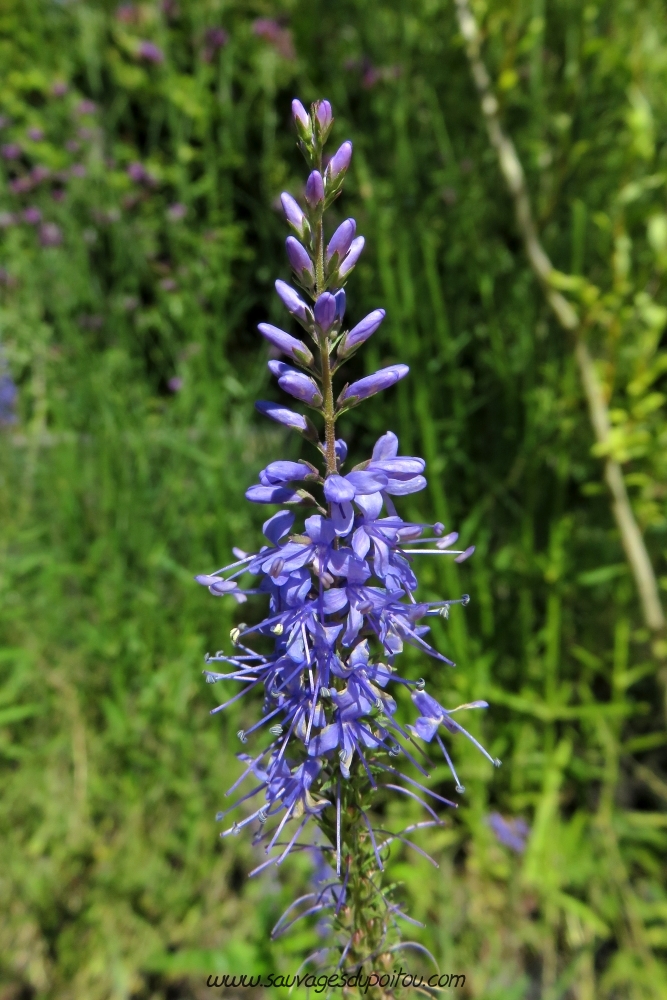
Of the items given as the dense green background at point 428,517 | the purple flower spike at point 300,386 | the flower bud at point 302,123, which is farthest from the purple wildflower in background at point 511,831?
the flower bud at point 302,123

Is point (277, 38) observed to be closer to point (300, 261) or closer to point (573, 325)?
point (573, 325)

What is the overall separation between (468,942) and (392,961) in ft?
4.92

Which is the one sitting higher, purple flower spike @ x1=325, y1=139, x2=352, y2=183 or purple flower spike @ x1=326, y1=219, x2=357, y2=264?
→ purple flower spike @ x1=325, y1=139, x2=352, y2=183

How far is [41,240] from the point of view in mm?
3496

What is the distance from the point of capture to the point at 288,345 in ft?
3.10

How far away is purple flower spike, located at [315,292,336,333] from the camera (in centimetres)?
89

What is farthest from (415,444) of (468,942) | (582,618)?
(468,942)

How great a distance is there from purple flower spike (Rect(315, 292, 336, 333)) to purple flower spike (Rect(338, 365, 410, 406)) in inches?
3.6

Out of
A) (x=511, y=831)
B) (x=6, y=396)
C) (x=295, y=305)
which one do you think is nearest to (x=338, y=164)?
(x=295, y=305)

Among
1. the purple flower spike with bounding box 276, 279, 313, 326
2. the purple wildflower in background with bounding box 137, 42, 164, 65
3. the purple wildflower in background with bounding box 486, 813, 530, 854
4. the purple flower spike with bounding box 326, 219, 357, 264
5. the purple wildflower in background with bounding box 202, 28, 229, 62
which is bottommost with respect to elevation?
the purple wildflower in background with bounding box 486, 813, 530, 854

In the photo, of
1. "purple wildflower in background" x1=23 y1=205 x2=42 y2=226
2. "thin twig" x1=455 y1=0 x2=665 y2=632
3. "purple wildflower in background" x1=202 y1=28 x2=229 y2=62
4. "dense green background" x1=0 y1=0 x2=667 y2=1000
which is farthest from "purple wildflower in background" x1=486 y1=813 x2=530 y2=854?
"purple wildflower in background" x1=202 y1=28 x2=229 y2=62

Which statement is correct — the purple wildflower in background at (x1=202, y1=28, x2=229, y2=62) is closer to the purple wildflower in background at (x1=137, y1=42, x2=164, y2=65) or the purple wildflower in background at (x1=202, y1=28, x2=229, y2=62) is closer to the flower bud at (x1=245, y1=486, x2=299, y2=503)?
the purple wildflower in background at (x1=137, y1=42, x2=164, y2=65)

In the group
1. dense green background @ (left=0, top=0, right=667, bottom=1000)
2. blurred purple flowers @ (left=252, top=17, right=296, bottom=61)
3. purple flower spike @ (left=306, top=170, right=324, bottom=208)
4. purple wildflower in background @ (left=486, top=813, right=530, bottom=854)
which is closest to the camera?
purple flower spike @ (left=306, top=170, right=324, bottom=208)

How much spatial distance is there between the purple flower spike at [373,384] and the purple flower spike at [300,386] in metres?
→ 0.06
